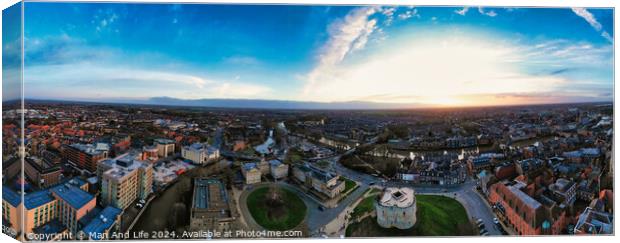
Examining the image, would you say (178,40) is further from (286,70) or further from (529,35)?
(529,35)

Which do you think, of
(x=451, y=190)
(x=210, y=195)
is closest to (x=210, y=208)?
(x=210, y=195)

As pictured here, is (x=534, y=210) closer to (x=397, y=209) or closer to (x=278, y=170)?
(x=397, y=209)

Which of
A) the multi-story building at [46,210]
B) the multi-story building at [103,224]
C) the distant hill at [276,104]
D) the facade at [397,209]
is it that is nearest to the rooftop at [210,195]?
the multi-story building at [103,224]

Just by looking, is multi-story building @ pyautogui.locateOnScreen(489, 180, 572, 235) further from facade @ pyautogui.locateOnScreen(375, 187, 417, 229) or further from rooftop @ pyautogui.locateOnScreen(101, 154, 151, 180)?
rooftop @ pyautogui.locateOnScreen(101, 154, 151, 180)

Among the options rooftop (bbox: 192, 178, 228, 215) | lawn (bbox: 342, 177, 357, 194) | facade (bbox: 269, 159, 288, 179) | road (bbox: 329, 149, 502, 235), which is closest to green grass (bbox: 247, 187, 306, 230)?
facade (bbox: 269, 159, 288, 179)

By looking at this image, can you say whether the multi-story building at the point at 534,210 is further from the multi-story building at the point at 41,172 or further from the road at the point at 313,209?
the multi-story building at the point at 41,172
